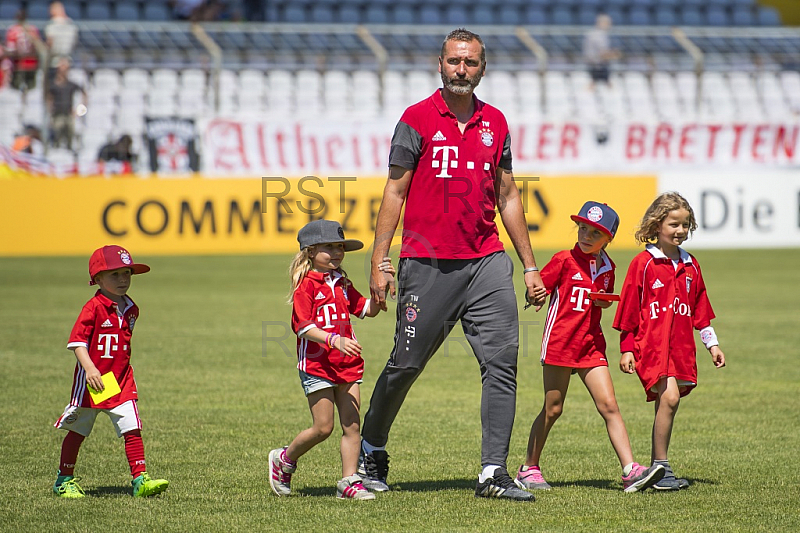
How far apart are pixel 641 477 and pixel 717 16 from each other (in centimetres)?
2876

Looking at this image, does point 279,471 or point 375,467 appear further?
point 375,467

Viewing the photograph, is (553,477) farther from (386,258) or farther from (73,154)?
(73,154)

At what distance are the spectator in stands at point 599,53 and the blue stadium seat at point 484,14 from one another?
167 inches

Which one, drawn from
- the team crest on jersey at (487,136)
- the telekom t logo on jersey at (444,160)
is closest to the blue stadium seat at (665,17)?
the team crest on jersey at (487,136)

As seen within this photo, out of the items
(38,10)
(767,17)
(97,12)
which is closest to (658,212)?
(97,12)

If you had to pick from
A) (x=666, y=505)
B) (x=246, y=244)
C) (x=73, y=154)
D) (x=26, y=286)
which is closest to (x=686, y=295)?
(x=666, y=505)

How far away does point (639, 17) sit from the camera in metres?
31.1

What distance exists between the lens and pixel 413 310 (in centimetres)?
545

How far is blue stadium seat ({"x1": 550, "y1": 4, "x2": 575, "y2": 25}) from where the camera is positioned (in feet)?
99.0

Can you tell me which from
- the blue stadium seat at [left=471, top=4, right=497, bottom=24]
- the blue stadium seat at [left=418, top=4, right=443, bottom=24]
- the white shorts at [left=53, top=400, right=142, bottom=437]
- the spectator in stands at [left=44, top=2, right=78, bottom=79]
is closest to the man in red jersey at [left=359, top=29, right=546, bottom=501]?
the white shorts at [left=53, top=400, right=142, bottom=437]

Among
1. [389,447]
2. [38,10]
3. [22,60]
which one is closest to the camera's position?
[389,447]

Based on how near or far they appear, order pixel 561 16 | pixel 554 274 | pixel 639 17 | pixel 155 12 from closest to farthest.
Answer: pixel 554 274 < pixel 155 12 < pixel 561 16 < pixel 639 17

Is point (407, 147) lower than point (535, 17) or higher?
lower

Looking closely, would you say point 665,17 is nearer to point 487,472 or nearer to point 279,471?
point 487,472
